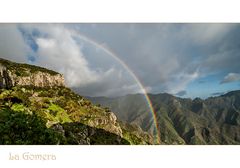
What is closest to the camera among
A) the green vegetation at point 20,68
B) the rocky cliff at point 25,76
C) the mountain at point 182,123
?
the rocky cliff at point 25,76

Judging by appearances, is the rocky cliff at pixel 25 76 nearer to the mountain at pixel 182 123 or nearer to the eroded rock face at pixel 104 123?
the eroded rock face at pixel 104 123

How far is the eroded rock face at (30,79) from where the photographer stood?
2131 cm

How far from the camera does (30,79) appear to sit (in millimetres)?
24766

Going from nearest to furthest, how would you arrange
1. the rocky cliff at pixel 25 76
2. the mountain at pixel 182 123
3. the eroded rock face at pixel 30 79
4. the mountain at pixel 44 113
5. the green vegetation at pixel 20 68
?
1. the mountain at pixel 44 113
2. the eroded rock face at pixel 30 79
3. the rocky cliff at pixel 25 76
4. the green vegetation at pixel 20 68
5. the mountain at pixel 182 123

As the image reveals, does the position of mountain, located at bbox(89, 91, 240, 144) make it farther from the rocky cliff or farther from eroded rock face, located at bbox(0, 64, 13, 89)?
eroded rock face, located at bbox(0, 64, 13, 89)

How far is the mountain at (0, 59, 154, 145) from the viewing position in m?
11.8

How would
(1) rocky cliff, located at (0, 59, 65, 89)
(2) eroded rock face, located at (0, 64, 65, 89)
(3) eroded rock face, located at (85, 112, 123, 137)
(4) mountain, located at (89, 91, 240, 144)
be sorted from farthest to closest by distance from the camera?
(4) mountain, located at (89, 91, 240, 144)
(3) eroded rock face, located at (85, 112, 123, 137)
(1) rocky cliff, located at (0, 59, 65, 89)
(2) eroded rock face, located at (0, 64, 65, 89)

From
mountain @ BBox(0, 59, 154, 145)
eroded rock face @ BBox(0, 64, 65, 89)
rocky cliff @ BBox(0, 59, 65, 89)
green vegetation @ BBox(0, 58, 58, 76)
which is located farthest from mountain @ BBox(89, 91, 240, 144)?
green vegetation @ BBox(0, 58, 58, 76)

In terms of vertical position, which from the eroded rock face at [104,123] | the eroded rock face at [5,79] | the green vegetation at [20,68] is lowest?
the eroded rock face at [104,123]

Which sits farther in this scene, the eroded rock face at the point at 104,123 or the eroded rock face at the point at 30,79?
the eroded rock face at the point at 104,123

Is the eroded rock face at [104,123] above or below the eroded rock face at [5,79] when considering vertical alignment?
below

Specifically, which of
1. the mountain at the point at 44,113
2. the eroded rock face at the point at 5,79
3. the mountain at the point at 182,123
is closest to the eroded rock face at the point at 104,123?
the mountain at the point at 44,113
